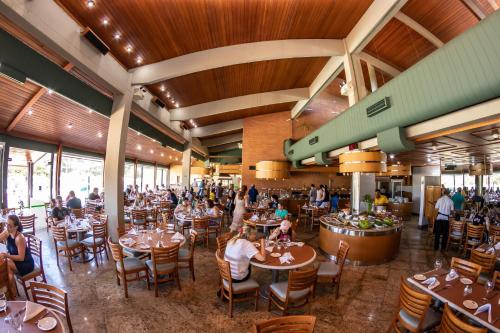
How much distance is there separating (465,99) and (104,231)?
7.27m

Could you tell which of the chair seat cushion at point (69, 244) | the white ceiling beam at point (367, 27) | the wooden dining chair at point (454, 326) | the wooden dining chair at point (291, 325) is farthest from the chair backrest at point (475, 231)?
the chair seat cushion at point (69, 244)

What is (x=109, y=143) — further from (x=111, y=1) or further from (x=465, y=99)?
(x=465, y=99)

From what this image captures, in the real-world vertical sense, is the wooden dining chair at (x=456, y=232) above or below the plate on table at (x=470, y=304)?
below

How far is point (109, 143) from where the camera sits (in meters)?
7.01

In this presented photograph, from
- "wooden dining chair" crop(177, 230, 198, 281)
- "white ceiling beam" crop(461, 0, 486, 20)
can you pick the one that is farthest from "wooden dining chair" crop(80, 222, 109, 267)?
"white ceiling beam" crop(461, 0, 486, 20)

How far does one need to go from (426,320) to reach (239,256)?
240 centimetres

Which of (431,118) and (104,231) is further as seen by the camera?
Result: (104,231)

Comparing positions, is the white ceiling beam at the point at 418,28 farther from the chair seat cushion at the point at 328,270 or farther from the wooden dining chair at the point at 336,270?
the chair seat cushion at the point at 328,270

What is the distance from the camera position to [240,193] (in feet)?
24.3

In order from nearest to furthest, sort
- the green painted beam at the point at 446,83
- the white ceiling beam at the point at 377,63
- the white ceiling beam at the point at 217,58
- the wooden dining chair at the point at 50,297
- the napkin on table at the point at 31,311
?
the napkin on table at the point at 31,311 → the wooden dining chair at the point at 50,297 → the green painted beam at the point at 446,83 → the white ceiling beam at the point at 217,58 → the white ceiling beam at the point at 377,63

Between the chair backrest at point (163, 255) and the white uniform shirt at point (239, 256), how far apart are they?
3.56ft

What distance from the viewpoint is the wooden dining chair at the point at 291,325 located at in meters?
2.12

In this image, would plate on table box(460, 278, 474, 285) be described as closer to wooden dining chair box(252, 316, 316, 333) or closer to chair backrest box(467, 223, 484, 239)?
wooden dining chair box(252, 316, 316, 333)

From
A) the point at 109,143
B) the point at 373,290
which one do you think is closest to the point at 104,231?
the point at 109,143
